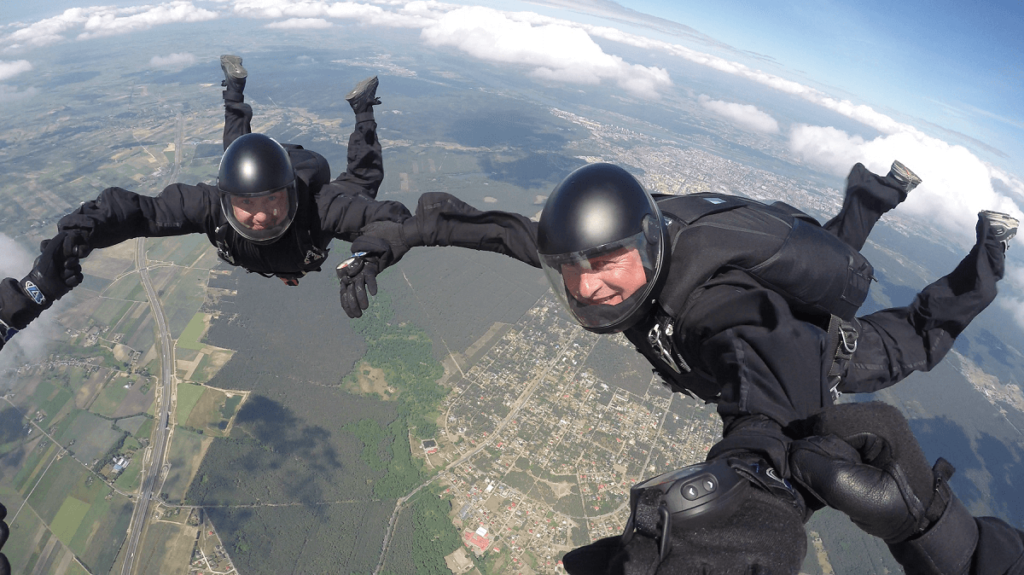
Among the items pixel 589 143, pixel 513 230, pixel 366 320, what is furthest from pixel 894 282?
pixel 513 230

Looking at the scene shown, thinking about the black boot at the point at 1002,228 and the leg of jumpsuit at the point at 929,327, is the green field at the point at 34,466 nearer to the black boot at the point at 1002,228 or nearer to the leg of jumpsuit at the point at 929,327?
the leg of jumpsuit at the point at 929,327

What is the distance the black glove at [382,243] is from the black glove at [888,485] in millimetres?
3180

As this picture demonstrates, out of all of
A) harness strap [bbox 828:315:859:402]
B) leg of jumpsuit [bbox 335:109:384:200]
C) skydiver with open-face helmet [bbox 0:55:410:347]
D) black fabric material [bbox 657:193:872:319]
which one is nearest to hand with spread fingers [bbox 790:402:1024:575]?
harness strap [bbox 828:315:859:402]

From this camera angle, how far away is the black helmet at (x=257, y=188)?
3.99 metres

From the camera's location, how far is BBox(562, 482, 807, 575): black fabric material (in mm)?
1457

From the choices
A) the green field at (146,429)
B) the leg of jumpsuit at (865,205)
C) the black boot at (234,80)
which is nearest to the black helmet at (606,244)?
the leg of jumpsuit at (865,205)

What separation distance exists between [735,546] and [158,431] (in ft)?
75.0

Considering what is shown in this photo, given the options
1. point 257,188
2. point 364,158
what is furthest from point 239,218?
point 364,158

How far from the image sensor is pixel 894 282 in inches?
1502

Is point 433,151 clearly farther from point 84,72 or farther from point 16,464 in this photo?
point 84,72

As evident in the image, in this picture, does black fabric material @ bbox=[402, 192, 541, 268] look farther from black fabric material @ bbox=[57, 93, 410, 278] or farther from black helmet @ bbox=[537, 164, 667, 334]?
black helmet @ bbox=[537, 164, 667, 334]

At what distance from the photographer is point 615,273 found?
245 cm

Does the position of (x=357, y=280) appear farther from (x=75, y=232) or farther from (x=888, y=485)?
(x=888, y=485)

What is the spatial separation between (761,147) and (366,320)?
3260 inches
